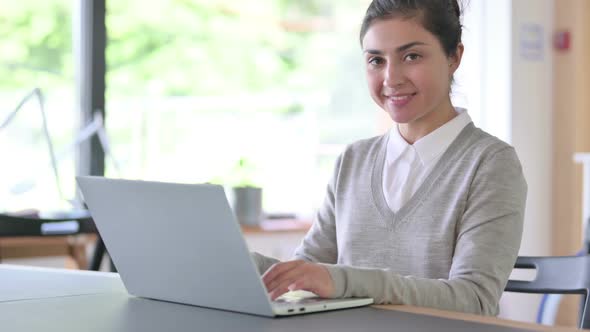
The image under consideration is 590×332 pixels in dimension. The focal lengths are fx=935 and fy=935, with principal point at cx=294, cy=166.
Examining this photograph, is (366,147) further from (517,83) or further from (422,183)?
(517,83)

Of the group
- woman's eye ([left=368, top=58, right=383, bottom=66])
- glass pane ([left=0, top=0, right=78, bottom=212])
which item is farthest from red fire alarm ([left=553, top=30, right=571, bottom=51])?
woman's eye ([left=368, top=58, right=383, bottom=66])

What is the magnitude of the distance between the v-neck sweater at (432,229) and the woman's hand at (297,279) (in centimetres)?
2

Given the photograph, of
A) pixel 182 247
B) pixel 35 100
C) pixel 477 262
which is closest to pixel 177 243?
pixel 182 247

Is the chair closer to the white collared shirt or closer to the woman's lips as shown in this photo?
the white collared shirt

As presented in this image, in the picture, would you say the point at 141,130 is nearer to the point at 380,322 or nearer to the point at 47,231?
the point at 47,231

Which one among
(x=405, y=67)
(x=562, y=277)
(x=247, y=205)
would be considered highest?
(x=405, y=67)

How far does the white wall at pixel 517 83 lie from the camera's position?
4422 millimetres

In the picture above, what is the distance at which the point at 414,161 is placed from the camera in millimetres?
1775

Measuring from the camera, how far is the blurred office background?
4.01 metres

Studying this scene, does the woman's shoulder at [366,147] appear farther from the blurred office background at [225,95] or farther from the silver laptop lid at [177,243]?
the blurred office background at [225,95]

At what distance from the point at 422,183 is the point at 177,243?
0.60 m

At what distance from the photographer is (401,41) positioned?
1712mm

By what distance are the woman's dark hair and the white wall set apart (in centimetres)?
267

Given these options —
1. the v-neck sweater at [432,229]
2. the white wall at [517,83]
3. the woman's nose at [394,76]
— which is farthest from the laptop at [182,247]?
the white wall at [517,83]
